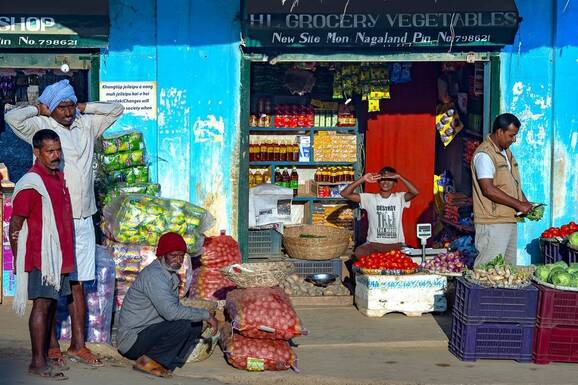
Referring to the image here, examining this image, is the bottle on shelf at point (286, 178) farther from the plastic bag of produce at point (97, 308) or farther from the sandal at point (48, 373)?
the sandal at point (48, 373)

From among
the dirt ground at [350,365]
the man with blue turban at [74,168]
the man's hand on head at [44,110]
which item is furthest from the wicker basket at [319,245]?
the man's hand on head at [44,110]

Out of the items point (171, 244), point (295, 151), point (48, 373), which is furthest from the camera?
point (295, 151)

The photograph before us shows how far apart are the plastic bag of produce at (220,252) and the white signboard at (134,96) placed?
142 centimetres

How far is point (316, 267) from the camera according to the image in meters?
12.4

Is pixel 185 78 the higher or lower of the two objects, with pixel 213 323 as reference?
higher

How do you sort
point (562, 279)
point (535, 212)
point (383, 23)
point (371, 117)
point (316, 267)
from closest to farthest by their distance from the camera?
point (562, 279) → point (535, 212) → point (383, 23) → point (316, 267) → point (371, 117)

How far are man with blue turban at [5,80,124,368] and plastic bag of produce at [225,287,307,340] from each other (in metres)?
1.20

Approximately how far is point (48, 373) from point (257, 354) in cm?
169

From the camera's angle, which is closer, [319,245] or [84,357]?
[84,357]

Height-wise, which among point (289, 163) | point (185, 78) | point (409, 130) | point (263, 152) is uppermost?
point (185, 78)

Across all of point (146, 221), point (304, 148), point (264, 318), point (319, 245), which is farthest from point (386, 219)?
point (264, 318)

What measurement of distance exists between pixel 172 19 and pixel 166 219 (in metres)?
2.12

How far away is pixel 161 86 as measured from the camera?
11.8m

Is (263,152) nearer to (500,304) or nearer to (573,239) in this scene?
(573,239)
